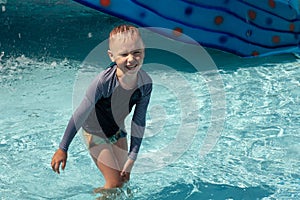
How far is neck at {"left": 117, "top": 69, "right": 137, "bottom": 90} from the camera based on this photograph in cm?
321

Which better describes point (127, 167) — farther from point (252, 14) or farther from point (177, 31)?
point (252, 14)

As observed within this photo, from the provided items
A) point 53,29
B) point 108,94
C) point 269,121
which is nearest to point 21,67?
point 53,29

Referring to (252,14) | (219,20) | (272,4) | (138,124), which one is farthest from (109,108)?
(272,4)

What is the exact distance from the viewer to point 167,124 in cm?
500

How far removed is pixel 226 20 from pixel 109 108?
3.23 meters

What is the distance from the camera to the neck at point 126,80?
3.21 m

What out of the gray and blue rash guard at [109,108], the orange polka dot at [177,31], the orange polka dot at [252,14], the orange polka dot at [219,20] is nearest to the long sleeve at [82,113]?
the gray and blue rash guard at [109,108]

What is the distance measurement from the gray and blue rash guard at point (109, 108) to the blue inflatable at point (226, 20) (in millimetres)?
2350

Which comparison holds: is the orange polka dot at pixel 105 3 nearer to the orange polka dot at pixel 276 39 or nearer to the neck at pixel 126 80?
the orange polka dot at pixel 276 39

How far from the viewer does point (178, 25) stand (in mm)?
6059

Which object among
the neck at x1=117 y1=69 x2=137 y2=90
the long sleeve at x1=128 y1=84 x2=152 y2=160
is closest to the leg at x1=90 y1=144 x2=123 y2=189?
the long sleeve at x1=128 y1=84 x2=152 y2=160

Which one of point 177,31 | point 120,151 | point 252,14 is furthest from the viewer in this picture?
point 252,14

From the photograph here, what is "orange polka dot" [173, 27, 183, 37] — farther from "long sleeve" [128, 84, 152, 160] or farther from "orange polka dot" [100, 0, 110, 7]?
"long sleeve" [128, 84, 152, 160]

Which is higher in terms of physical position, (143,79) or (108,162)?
(143,79)
